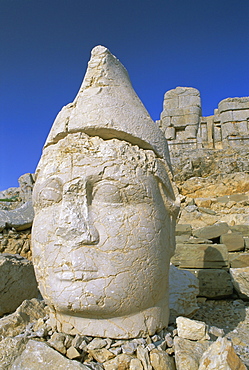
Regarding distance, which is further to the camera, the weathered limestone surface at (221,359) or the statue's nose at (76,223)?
the statue's nose at (76,223)

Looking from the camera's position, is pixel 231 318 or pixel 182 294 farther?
pixel 231 318

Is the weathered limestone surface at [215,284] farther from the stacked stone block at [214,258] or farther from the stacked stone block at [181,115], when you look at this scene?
the stacked stone block at [181,115]

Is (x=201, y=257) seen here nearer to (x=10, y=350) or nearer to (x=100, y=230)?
(x=100, y=230)

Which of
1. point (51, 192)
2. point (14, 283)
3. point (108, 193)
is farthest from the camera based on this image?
point (14, 283)

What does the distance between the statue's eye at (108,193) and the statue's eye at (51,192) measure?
0.32 meters

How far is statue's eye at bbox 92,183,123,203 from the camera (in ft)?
6.94

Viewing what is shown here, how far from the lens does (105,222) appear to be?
2059 mm

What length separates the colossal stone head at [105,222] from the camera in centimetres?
199

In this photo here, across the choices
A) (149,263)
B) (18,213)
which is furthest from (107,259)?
(18,213)

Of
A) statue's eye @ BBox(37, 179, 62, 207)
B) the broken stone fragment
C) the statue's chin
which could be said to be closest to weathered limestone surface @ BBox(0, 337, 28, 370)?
the statue's chin

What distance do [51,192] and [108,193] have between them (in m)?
0.47

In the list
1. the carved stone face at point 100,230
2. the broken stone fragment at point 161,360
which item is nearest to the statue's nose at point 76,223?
the carved stone face at point 100,230

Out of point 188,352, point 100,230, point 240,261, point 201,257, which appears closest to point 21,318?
point 100,230

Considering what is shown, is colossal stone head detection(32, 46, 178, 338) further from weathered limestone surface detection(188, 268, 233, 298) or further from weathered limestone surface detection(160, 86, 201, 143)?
weathered limestone surface detection(160, 86, 201, 143)
